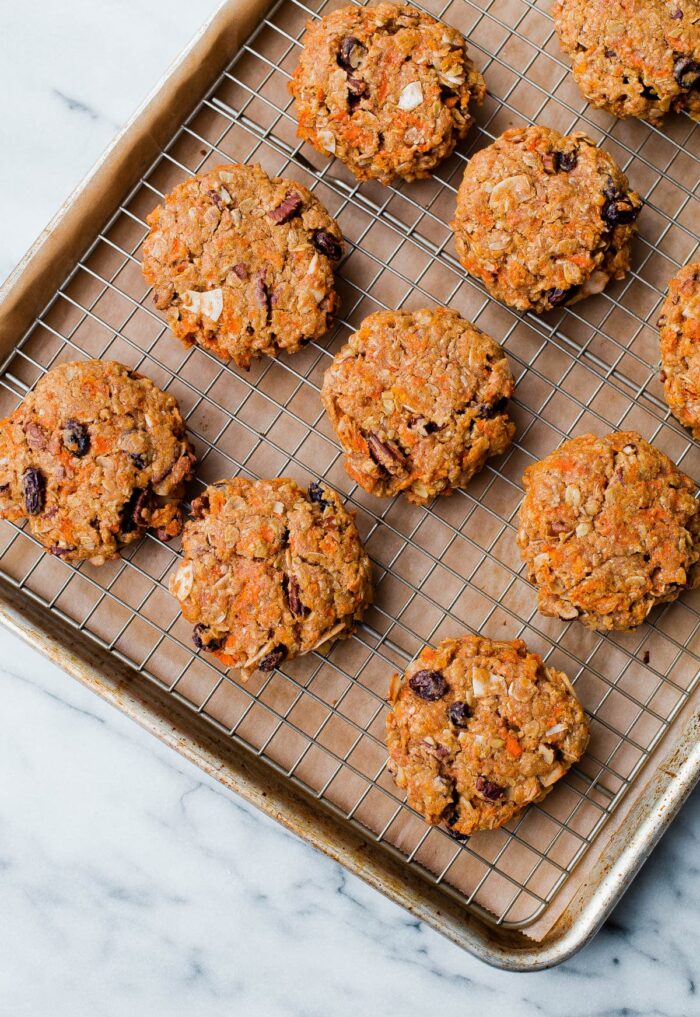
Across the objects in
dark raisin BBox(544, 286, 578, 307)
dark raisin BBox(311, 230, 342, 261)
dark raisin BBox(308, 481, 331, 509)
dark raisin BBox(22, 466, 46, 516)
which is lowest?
dark raisin BBox(22, 466, 46, 516)

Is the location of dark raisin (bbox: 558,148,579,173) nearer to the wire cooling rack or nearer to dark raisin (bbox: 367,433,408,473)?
the wire cooling rack

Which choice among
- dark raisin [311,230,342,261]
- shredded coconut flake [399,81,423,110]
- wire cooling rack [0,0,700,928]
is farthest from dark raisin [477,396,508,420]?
shredded coconut flake [399,81,423,110]

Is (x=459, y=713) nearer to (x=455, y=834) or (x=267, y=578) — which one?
(x=455, y=834)

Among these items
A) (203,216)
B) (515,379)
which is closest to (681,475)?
(515,379)

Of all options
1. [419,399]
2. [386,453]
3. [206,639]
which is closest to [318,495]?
[386,453]

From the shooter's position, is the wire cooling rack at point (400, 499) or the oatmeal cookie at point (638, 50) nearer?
the oatmeal cookie at point (638, 50)

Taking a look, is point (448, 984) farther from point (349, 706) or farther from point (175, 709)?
point (175, 709)

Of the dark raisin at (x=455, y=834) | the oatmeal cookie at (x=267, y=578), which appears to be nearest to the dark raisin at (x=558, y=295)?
the oatmeal cookie at (x=267, y=578)

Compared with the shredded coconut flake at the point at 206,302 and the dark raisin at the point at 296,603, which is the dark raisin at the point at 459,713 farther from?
the shredded coconut flake at the point at 206,302
